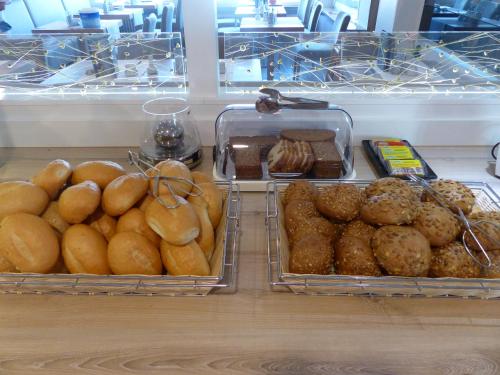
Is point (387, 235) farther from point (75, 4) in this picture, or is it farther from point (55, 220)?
point (75, 4)

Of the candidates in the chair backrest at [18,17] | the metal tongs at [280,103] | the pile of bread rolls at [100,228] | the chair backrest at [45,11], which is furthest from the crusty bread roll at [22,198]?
the chair backrest at [45,11]

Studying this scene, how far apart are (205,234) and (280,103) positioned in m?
0.42

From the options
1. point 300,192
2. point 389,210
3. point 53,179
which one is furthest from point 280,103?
point 53,179

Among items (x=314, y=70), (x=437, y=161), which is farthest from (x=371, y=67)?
(x=437, y=161)

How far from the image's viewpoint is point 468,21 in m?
1.67

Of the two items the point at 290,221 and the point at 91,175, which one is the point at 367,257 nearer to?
the point at 290,221

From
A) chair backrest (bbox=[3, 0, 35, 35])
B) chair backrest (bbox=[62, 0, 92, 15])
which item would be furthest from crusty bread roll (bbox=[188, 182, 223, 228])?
chair backrest (bbox=[62, 0, 92, 15])

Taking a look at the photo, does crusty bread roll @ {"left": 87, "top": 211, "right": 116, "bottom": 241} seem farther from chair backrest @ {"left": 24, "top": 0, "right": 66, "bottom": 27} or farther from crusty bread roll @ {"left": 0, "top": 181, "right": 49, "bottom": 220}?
chair backrest @ {"left": 24, "top": 0, "right": 66, "bottom": 27}

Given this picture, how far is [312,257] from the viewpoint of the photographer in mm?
555

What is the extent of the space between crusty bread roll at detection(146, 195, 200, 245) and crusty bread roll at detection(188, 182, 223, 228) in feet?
0.23

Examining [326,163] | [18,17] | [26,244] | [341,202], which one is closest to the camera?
[26,244]

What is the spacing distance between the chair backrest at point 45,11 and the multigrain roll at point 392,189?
402 centimetres

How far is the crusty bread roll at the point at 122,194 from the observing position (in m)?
0.56

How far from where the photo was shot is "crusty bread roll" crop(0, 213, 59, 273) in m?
0.52
